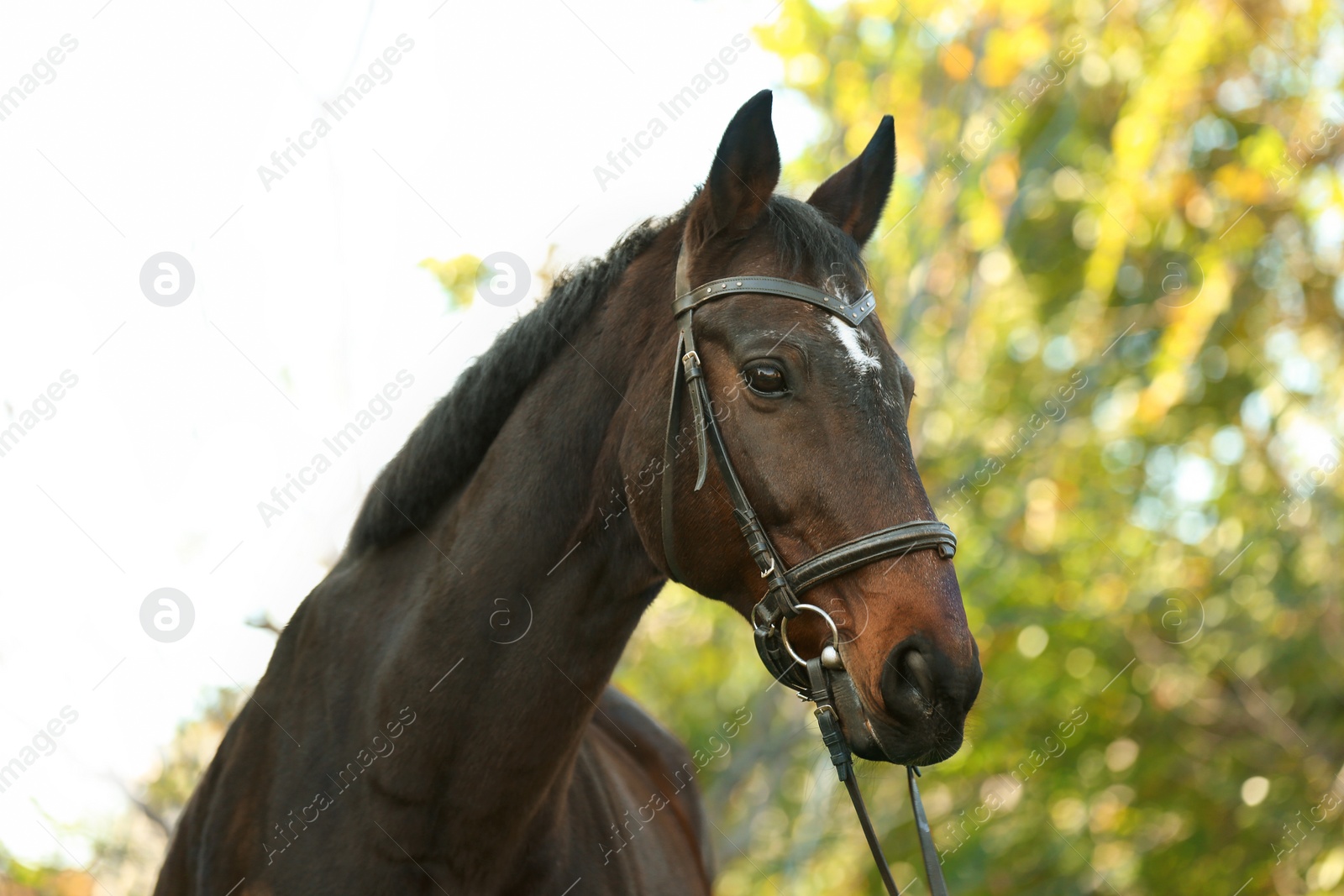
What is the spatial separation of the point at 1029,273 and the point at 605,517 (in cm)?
1218

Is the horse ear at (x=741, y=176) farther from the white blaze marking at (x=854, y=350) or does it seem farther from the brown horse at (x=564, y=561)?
the white blaze marking at (x=854, y=350)

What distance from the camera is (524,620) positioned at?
8.78 feet

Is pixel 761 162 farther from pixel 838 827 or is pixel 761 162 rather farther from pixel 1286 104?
pixel 1286 104

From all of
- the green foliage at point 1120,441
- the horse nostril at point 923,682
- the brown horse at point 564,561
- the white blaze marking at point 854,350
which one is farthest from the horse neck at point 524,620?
the green foliage at point 1120,441

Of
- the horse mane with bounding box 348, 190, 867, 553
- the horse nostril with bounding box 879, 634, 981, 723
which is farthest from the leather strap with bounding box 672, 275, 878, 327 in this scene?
the horse nostril with bounding box 879, 634, 981, 723

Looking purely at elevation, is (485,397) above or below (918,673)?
above

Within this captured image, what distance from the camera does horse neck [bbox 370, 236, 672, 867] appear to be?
2.62 metres

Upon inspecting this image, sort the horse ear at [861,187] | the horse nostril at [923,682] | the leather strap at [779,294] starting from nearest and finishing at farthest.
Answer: the horse nostril at [923,682], the leather strap at [779,294], the horse ear at [861,187]

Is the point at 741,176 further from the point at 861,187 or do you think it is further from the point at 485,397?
the point at 485,397

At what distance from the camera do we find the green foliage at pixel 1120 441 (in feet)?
30.1

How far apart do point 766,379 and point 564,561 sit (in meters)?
0.75

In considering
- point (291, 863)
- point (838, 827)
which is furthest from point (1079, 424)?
point (291, 863)

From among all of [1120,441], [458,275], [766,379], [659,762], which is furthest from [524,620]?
[1120,441]

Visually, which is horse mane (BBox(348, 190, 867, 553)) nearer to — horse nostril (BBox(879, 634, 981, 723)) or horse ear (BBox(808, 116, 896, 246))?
horse ear (BBox(808, 116, 896, 246))
